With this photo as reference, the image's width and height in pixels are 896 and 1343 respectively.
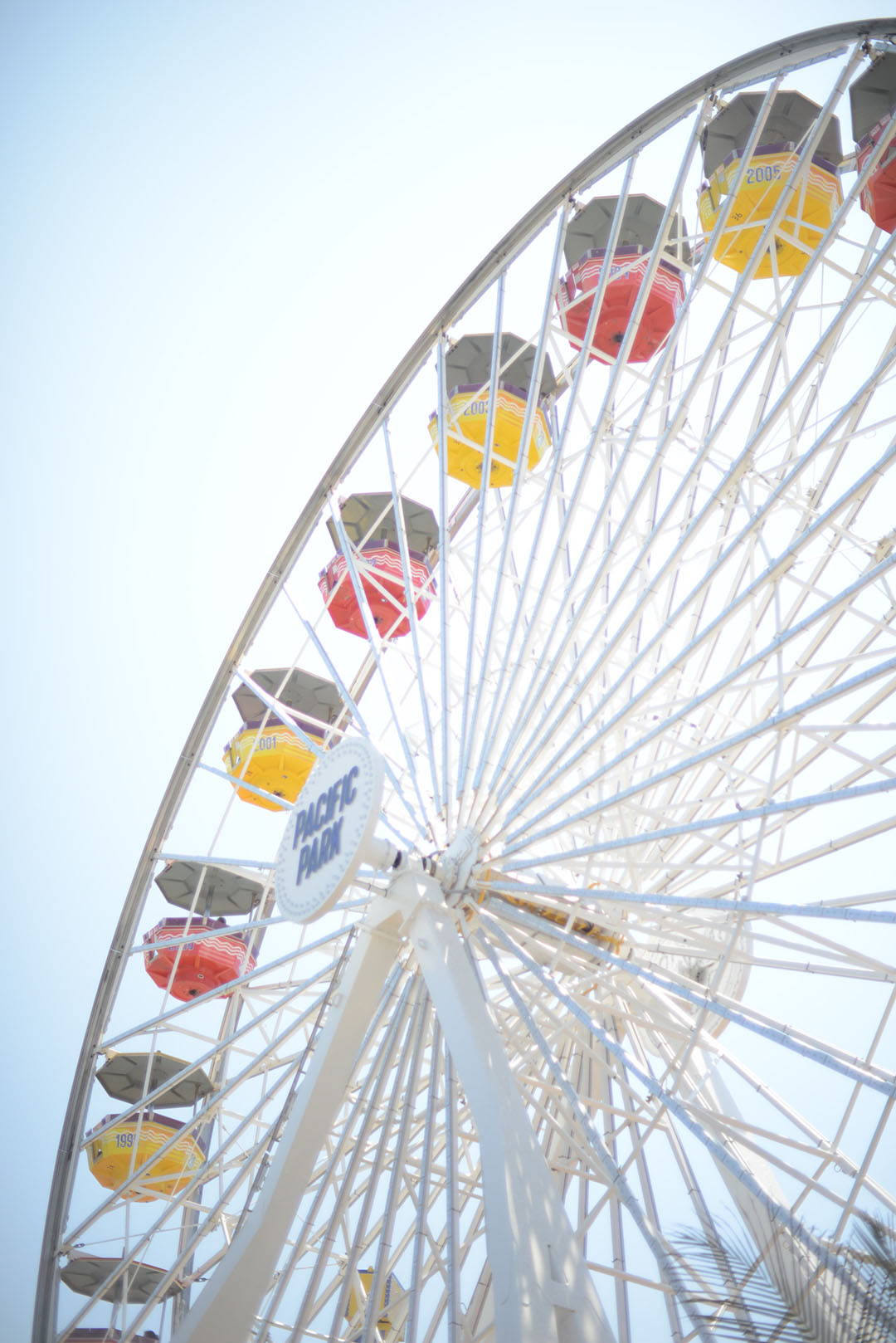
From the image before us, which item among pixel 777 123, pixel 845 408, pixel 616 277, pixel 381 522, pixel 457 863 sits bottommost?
pixel 457 863

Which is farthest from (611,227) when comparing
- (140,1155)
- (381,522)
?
(140,1155)

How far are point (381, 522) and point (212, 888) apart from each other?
20.2 feet

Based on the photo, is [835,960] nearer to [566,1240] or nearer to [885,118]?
[566,1240]

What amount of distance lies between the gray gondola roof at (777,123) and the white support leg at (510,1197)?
817 cm

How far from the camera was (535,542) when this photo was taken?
10562 mm

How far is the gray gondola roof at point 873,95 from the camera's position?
9.81 m

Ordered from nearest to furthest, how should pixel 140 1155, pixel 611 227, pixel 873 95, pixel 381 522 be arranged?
pixel 873 95 → pixel 611 227 → pixel 140 1155 → pixel 381 522

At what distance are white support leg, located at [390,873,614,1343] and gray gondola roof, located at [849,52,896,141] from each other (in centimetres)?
803

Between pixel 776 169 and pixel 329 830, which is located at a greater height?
pixel 776 169

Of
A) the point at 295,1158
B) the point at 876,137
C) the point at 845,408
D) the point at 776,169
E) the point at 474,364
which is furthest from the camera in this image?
the point at 474,364

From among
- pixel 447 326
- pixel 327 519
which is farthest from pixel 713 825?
pixel 327 519

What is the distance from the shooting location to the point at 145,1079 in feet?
51.4

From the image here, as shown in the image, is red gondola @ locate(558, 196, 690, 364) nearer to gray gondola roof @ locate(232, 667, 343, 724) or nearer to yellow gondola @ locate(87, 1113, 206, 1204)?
gray gondola roof @ locate(232, 667, 343, 724)

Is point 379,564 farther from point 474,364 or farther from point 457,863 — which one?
point 457,863
